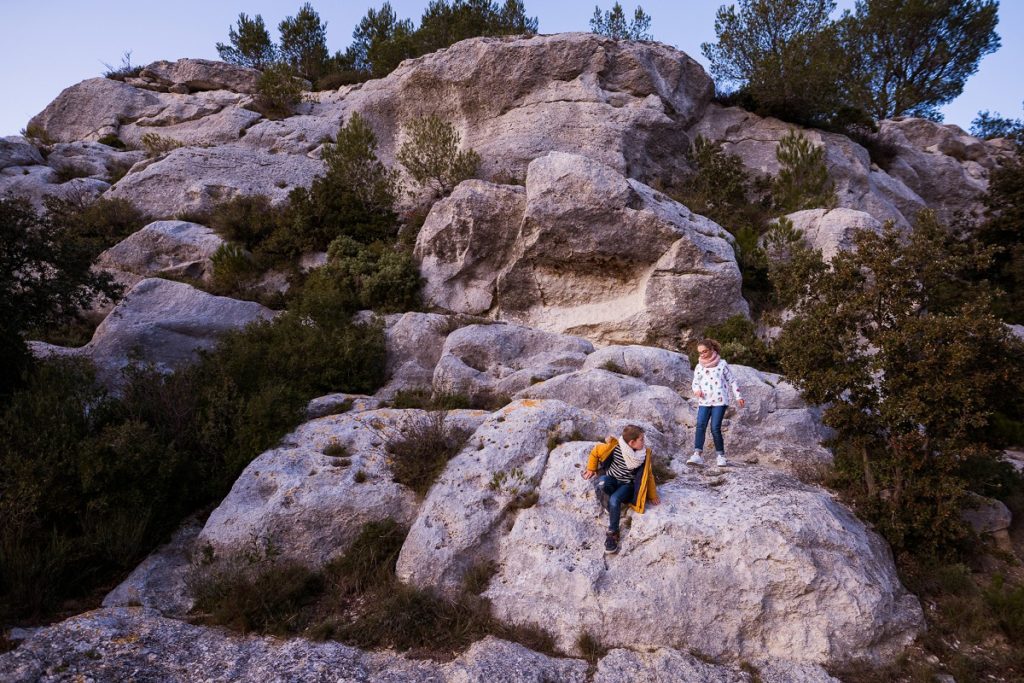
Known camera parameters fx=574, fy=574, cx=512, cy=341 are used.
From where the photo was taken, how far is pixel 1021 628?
647 cm

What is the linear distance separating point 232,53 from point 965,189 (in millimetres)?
43216

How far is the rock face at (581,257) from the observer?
14.9 metres

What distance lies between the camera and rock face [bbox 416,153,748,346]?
14.9m

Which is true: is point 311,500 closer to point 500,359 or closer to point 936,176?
point 500,359

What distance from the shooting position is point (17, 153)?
2395 cm

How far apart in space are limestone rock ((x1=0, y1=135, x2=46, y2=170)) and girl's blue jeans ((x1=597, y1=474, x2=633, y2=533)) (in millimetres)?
28222

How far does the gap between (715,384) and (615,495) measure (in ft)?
7.99

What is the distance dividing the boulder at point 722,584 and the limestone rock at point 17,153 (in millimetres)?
28100

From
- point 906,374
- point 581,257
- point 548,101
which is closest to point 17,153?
point 548,101

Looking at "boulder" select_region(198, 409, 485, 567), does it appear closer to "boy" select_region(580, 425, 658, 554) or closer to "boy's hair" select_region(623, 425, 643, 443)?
"boy" select_region(580, 425, 658, 554)

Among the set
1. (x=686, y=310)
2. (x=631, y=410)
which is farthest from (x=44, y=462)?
(x=686, y=310)

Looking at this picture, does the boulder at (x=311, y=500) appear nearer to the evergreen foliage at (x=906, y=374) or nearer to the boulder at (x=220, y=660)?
the boulder at (x=220, y=660)

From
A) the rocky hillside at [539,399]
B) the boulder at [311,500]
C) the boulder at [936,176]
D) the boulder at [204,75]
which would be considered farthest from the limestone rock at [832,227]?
the boulder at [204,75]

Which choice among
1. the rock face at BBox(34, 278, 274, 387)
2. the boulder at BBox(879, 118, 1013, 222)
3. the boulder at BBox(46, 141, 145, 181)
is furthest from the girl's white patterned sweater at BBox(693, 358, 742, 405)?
the boulder at BBox(46, 141, 145, 181)
